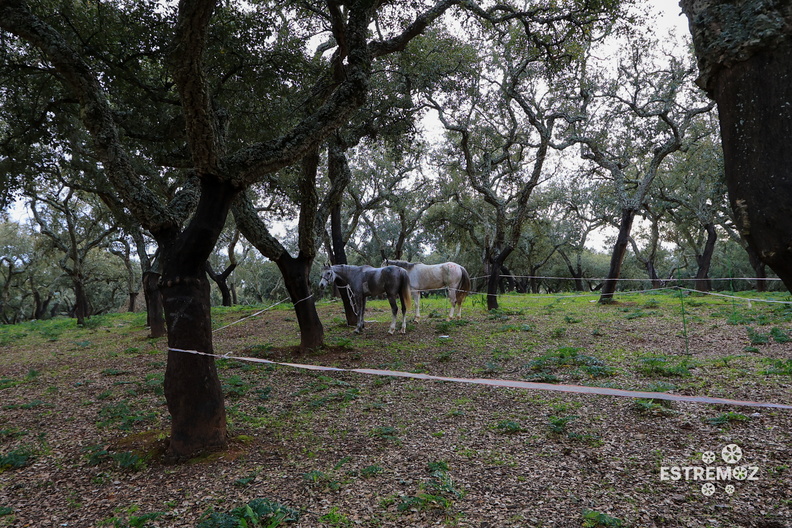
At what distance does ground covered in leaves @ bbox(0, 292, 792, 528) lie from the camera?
3053 mm

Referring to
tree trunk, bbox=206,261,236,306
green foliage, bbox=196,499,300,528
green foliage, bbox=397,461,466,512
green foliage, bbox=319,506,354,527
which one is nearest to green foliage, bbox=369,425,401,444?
green foliage, bbox=397,461,466,512

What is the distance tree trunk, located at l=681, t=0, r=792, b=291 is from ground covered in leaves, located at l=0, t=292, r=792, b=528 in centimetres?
207

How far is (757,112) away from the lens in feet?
6.20

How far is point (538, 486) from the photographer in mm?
3334

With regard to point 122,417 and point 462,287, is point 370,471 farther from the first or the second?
point 462,287

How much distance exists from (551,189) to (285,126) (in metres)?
21.7

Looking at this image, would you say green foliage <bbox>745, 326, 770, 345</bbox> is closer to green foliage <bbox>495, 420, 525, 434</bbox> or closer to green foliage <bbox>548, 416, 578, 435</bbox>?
green foliage <bbox>548, 416, 578, 435</bbox>

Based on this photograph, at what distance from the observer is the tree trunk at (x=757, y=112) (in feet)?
5.94

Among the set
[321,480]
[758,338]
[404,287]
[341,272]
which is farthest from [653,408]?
[341,272]

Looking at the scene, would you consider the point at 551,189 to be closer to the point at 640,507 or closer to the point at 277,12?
the point at 277,12

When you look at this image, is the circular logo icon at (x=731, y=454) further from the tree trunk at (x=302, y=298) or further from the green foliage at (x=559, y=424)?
the tree trunk at (x=302, y=298)

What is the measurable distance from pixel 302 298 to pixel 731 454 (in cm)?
700

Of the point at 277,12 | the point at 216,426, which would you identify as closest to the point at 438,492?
the point at 216,426

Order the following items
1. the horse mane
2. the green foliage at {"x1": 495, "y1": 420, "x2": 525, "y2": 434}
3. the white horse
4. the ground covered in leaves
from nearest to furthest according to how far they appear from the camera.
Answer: the ground covered in leaves, the green foliage at {"x1": 495, "y1": 420, "x2": 525, "y2": 434}, the horse mane, the white horse
